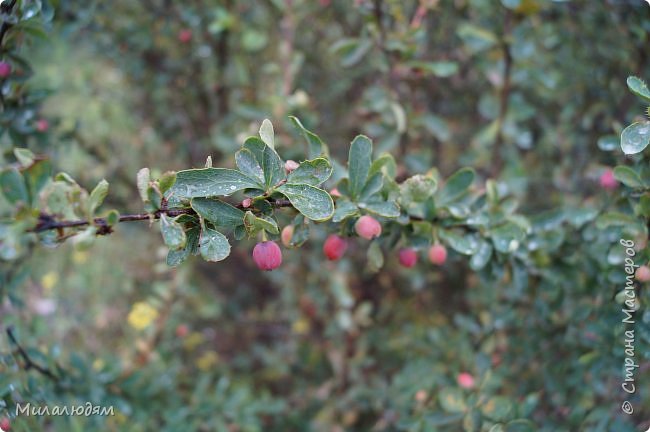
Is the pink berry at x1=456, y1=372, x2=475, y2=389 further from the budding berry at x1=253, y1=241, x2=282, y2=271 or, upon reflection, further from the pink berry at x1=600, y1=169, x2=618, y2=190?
the budding berry at x1=253, y1=241, x2=282, y2=271

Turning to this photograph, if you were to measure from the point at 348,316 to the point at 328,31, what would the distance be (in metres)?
0.92

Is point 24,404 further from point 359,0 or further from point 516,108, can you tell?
point 516,108

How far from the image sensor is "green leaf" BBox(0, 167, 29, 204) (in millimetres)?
604

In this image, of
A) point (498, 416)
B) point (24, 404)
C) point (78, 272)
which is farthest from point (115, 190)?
point (498, 416)

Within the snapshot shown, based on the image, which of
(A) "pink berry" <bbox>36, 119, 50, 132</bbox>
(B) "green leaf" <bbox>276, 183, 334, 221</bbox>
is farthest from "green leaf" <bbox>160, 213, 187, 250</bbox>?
(A) "pink berry" <bbox>36, 119, 50, 132</bbox>

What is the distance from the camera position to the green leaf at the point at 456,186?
89cm

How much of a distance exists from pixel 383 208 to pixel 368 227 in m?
0.03

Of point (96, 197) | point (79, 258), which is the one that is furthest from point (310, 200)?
point (79, 258)

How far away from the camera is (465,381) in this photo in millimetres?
1115

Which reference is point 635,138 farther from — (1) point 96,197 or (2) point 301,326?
(2) point 301,326

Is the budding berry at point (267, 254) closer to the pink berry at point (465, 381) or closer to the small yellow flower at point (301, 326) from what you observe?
the pink berry at point (465, 381)

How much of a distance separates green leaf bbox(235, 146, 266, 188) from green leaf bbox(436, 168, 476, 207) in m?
0.34

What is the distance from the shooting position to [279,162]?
2.17 feet

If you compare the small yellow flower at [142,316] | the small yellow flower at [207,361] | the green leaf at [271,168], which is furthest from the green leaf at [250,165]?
the small yellow flower at [207,361]
